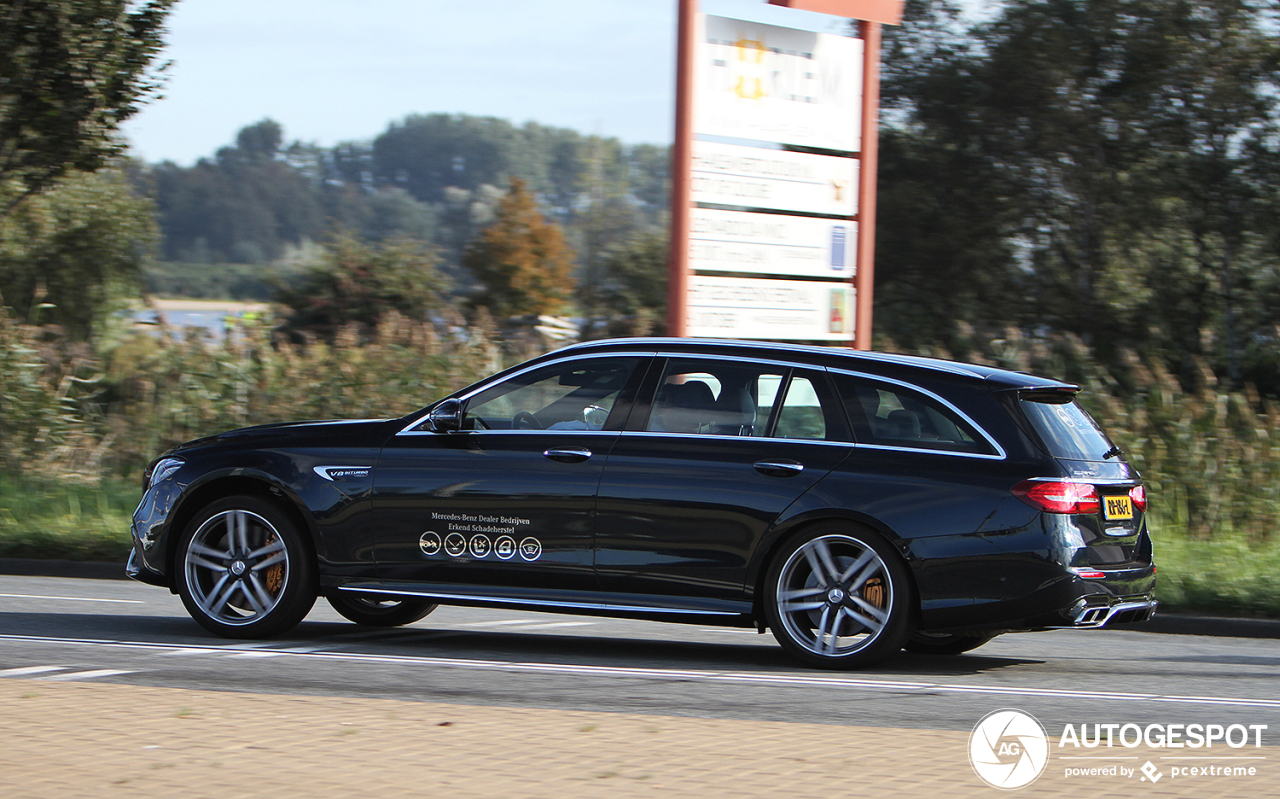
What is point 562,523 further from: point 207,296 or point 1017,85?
point 207,296

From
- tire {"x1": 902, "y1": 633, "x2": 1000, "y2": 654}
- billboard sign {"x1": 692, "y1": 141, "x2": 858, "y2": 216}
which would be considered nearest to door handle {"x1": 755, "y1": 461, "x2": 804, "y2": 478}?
tire {"x1": 902, "y1": 633, "x2": 1000, "y2": 654}

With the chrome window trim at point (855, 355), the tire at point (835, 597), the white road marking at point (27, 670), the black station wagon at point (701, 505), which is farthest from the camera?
the chrome window trim at point (855, 355)

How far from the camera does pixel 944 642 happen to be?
8352 millimetres

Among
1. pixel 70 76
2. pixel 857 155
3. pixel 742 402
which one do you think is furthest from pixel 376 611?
pixel 70 76

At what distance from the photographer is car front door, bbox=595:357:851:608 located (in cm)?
753

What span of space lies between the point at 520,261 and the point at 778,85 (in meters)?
57.2

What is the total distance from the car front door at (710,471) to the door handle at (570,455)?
0.15 metres

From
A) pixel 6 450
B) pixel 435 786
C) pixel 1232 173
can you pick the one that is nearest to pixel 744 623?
pixel 435 786

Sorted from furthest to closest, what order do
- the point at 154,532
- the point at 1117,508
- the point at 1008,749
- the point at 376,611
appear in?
the point at 376,611, the point at 154,532, the point at 1117,508, the point at 1008,749

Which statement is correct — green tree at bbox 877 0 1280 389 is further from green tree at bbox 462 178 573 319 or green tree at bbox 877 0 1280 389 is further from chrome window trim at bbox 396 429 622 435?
green tree at bbox 462 178 573 319

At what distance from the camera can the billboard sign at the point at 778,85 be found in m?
13.2

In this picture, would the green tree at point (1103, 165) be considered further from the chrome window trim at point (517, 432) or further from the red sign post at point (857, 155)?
the chrome window trim at point (517, 432)

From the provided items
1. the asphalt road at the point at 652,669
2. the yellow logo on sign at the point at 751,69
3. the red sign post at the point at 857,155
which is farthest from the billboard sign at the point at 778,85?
the asphalt road at the point at 652,669

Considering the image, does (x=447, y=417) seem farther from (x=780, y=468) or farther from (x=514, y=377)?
(x=780, y=468)
